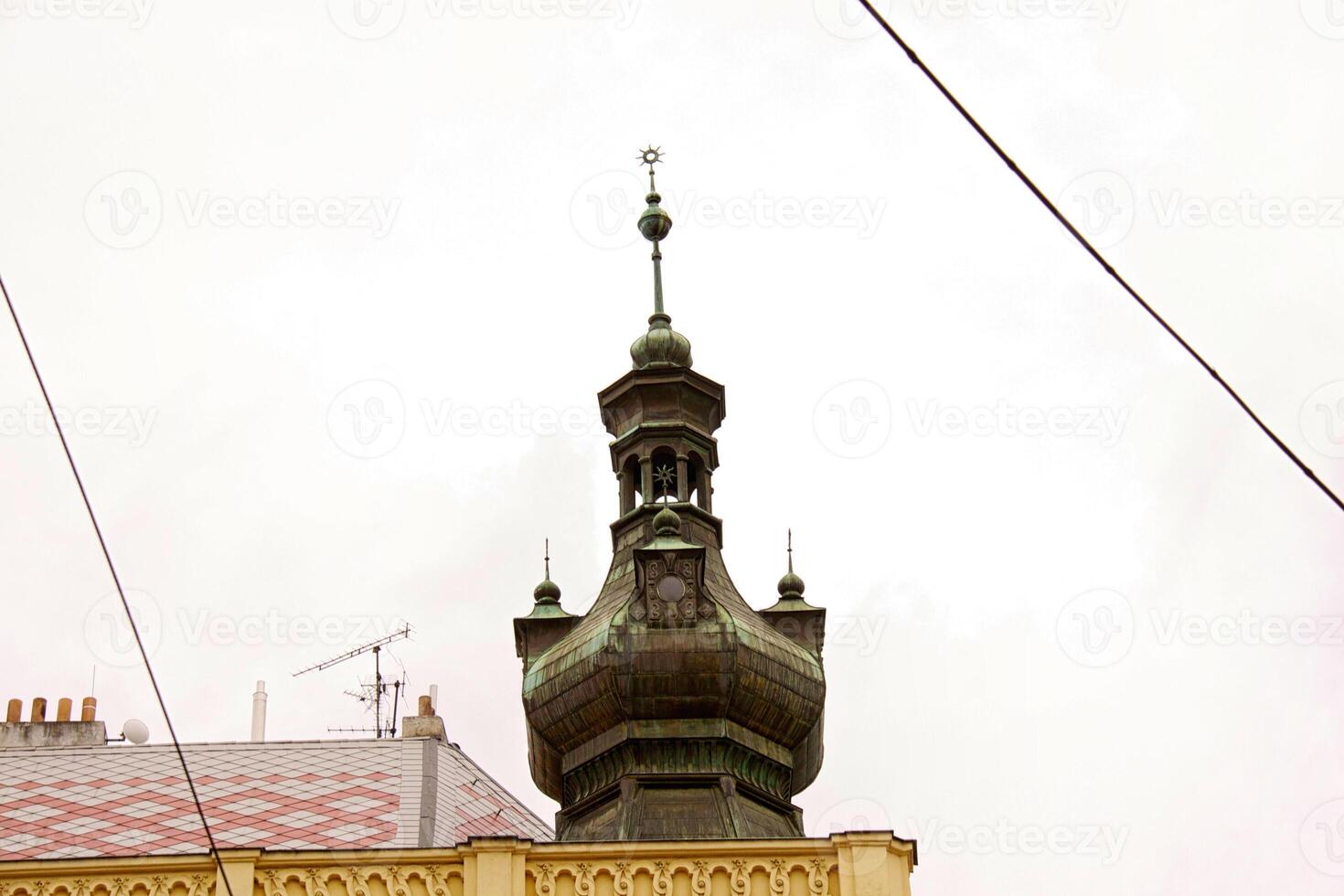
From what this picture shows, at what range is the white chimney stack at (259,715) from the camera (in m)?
38.1

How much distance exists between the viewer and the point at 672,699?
106 ft

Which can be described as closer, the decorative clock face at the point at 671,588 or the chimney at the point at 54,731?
the decorative clock face at the point at 671,588

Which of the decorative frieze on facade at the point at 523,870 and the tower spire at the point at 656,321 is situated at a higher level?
the tower spire at the point at 656,321

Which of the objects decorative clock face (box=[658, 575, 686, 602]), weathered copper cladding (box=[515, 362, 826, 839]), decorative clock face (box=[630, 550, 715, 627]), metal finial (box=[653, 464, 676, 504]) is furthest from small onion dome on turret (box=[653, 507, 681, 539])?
metal finial (box=[653, 464, 676, 504])

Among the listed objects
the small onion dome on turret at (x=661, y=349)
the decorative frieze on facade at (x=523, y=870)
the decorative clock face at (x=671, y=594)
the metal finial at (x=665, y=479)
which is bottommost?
the decorative frieze on facade at (x=523, y=870)

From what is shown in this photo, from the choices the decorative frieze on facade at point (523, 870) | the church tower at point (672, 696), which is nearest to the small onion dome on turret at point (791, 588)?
the church tower at point (672, 696)

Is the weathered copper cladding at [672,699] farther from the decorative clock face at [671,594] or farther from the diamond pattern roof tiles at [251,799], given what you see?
the diamond pattern roof tiles at [251,799]

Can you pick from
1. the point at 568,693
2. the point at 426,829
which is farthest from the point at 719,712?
the point at 426,829

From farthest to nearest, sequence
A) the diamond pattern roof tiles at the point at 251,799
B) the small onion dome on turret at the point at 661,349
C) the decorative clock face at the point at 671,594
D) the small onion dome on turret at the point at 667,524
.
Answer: the small onion dome on turret at the point at 661,349, the small onion dome on turret at the point at 667,524, the decorative clock face at the point at 671,594, the diamond pattern roof tiles at the point at 251,799

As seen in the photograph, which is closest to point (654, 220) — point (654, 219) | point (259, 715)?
point (654, 219)

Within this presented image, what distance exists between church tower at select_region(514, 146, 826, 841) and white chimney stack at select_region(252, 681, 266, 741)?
5.44 metres

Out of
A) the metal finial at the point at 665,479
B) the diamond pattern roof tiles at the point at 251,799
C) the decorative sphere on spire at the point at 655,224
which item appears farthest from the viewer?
the decorative sphere on spire at the point at 655,224

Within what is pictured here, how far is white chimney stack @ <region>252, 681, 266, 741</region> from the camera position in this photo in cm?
3806

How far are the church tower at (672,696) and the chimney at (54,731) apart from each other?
7555 millimetres
